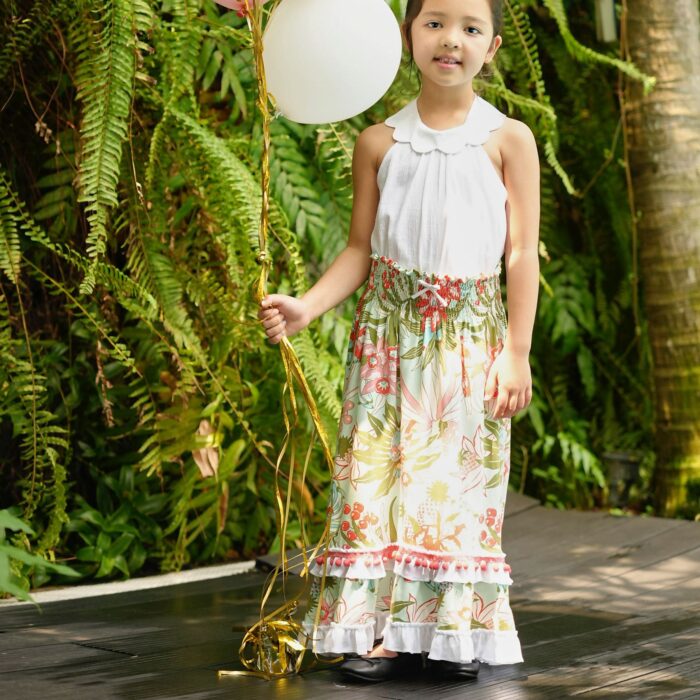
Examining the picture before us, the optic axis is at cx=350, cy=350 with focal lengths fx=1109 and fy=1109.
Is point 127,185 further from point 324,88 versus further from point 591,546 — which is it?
point 591,546

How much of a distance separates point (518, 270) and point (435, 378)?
0.24 m

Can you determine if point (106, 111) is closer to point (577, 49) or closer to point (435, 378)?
point (435, 378)

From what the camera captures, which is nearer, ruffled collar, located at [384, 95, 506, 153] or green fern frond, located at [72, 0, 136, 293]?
ruffled collar, located at [384, 95, 506, 153]

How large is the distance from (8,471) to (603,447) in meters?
2.23

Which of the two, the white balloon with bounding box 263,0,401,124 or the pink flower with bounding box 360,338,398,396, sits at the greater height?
the white balloon with bounding box 263,0,401,124

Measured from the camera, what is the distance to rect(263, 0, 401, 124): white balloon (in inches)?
73.9

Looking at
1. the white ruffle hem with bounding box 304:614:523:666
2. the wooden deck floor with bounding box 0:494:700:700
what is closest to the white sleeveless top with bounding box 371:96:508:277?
the white ruffle hem with bounding box 304:614:523:666

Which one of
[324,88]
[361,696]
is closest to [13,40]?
[324,88]

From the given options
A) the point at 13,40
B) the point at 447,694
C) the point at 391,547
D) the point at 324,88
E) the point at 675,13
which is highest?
the point at 675,13

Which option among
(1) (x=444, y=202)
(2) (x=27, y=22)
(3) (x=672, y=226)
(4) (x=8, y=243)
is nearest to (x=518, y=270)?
(1) (x=444, y=202)

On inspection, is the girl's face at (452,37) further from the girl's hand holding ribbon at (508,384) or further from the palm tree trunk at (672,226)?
the palm tree trunk at (672,226)

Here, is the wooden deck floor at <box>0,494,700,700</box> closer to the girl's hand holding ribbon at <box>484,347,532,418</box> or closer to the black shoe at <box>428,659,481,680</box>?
the black shoe at <box>428,659,481,680</box>

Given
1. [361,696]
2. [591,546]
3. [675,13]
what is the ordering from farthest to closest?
[675,13] < [591,546] < [361,696]

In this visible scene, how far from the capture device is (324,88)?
1905 mm
